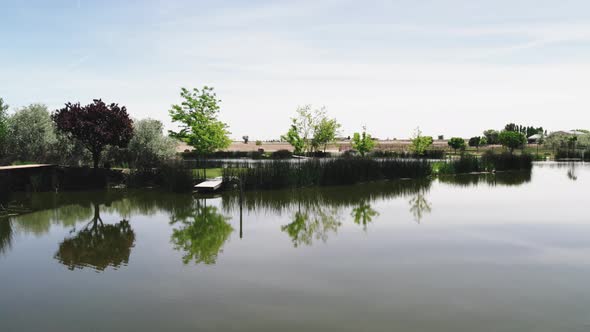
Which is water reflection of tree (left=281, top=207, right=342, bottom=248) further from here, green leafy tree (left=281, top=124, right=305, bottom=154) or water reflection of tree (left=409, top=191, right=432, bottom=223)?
green leafy tree (left=281, top=124, right=305, bottom=154)

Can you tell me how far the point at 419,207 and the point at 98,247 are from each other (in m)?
11.0

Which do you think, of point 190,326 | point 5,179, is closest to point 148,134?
point 5,179

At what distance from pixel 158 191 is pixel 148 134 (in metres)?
6.91

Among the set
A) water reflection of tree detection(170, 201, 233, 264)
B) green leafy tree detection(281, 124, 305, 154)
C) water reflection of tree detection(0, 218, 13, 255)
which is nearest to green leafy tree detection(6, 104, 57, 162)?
water reflection of tree detection(0, 218, 13, 255)

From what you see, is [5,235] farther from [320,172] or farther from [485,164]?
[485,164]

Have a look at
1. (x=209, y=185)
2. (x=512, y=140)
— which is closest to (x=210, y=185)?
(x=209, y=185)

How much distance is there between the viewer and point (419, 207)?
1623 centimetres

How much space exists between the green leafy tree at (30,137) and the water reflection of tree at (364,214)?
17360 mm

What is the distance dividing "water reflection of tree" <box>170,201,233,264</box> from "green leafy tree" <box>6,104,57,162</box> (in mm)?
12870

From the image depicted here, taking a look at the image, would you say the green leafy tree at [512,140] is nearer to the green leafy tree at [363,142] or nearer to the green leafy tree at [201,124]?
the green leafy tree at [363,142]

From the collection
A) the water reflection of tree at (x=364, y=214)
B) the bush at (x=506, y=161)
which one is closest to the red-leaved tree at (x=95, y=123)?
the water reflection of tree at (x=364, y=214)

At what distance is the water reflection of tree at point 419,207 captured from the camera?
1447cm

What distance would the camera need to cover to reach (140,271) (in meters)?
8.20

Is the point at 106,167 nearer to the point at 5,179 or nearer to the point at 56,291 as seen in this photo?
the point at 5,179
